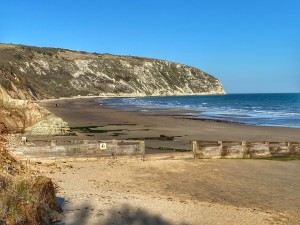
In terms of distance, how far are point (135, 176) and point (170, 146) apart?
877 centimetres

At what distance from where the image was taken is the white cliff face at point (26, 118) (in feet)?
77.6

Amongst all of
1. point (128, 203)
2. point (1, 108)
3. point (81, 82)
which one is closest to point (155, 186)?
point (128, 203)

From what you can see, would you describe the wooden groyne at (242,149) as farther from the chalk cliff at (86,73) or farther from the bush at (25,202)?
the chalk cliff at (86,73)

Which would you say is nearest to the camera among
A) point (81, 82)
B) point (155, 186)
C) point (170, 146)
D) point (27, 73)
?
point (155, 186)

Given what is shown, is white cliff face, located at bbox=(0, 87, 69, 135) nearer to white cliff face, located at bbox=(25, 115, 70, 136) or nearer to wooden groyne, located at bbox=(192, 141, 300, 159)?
white cliff face, located at bbox=(25, 115, 70, 136)

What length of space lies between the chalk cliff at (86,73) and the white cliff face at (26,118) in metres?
79.3

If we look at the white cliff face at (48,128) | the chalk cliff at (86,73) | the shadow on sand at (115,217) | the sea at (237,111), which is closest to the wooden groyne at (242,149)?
the shadow on sand at (115,217)

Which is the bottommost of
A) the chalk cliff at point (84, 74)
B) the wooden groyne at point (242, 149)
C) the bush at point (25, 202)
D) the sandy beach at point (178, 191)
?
the sandy beach at point (178, 191)

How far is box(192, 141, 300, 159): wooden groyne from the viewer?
17.6m

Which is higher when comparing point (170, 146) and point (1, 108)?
point (1, 108)

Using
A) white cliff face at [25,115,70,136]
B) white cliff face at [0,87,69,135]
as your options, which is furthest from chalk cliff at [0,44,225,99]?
white cliff face at [0,87,69,135]

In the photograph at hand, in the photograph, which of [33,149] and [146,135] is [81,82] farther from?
[33,149]

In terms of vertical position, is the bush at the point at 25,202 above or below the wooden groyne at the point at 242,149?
above

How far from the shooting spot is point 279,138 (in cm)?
2708
